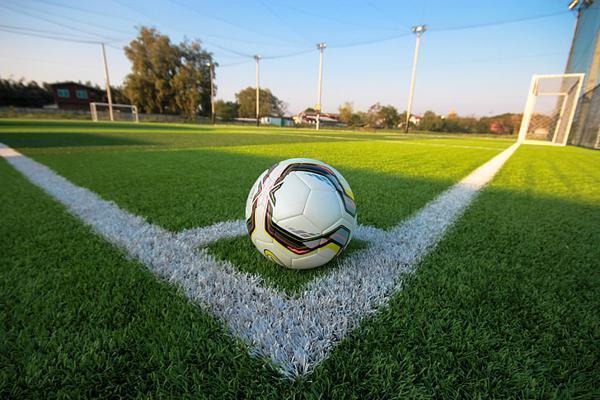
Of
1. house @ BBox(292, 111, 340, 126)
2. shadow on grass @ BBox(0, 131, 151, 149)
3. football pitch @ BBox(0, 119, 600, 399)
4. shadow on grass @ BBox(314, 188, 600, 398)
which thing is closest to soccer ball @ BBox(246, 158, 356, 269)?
football pitch @ BBox(0, 119, 600, 399)

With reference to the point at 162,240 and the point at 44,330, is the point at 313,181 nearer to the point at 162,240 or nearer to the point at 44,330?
the point at 162,240

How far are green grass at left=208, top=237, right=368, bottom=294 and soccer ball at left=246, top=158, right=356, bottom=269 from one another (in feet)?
0.18

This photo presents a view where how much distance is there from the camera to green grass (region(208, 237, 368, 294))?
4.70 feet

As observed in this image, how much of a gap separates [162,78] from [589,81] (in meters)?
54.0

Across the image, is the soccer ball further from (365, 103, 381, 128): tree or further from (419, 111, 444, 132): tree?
(365, 103, 381, 128): tree

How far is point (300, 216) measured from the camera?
1.42 metres

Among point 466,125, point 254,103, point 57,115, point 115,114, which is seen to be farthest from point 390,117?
point 57,115

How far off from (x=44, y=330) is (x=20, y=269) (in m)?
0.71

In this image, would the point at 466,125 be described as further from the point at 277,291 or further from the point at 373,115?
the point at 277,291

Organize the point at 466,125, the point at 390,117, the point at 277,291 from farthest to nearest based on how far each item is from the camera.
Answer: the point at 390,117
the point at 466,125
the point at 277,291

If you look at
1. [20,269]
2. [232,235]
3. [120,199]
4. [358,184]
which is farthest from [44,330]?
[358,184]

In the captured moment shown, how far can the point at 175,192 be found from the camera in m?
3.17

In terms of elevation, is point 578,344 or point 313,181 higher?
point 313,181

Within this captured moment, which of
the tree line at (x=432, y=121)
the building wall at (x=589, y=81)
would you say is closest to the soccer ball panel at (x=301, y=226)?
the building wall at (x=589, y=81)
